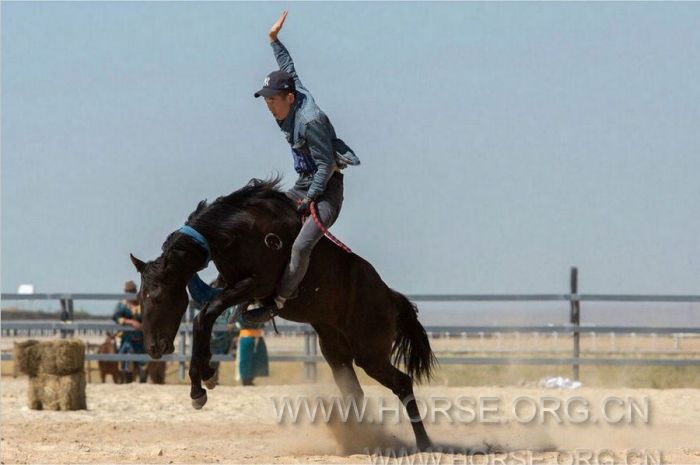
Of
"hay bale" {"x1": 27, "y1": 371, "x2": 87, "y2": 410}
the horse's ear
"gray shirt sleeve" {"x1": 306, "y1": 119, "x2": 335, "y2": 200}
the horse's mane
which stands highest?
"gray shirt sleeve" {"x1": 306, "y1": 119, "x2": 335, "y2": 200}

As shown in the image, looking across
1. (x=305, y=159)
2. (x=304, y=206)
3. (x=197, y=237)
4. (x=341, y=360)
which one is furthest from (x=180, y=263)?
(x=341, y=360)

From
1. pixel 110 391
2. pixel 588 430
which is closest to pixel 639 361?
pixel 588 430

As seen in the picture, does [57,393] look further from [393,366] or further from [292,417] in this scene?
[393,366]

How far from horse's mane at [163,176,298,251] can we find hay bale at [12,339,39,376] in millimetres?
5645

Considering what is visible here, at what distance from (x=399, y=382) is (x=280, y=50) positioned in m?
2.77

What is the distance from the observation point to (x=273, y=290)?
8.27 meters

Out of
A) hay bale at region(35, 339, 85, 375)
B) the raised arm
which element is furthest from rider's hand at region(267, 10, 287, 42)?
hay bale at region(35, 339, 85, 375)

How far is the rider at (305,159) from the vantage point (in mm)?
8211

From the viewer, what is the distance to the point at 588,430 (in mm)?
10109

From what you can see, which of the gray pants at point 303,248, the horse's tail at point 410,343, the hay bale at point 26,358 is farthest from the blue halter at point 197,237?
the hay bale at point 26,358

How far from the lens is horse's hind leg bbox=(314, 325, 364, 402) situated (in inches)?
358

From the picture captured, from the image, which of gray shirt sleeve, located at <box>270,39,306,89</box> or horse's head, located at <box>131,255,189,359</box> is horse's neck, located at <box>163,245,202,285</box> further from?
gray shirt sleeve, located at <box>270,39,306,89</box>

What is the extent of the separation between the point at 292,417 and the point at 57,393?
13.7 ft

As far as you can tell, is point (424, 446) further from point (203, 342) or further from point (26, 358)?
point (26, 358)
